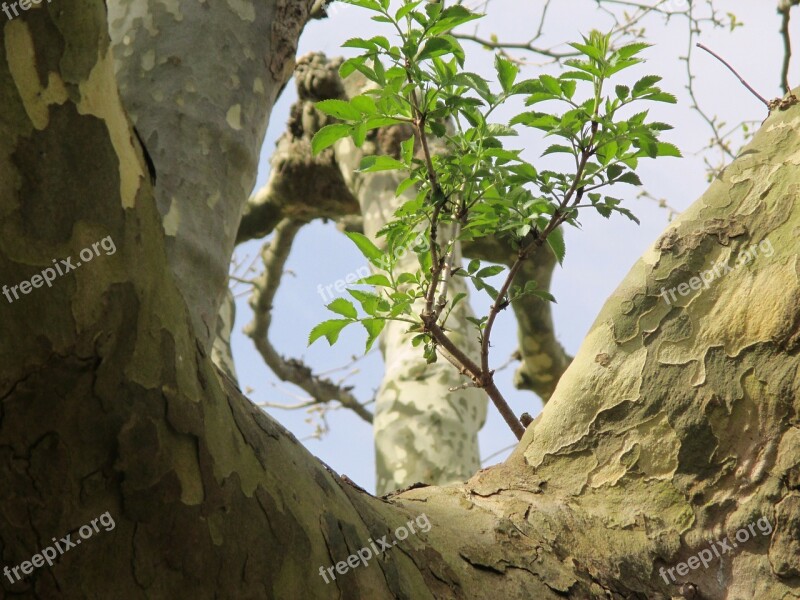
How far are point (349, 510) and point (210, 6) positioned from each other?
1189 millimetres

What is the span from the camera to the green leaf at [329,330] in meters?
1.55

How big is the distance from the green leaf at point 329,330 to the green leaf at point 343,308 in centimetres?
1

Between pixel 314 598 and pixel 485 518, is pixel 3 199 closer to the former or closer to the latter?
pixel 314 598

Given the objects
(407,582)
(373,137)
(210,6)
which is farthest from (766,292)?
(373,137)

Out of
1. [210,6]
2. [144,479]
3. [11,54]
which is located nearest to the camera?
[11,54]

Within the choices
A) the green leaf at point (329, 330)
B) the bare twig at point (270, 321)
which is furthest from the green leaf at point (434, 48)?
the bare twig at point (270, 321)

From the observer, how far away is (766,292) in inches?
52.1

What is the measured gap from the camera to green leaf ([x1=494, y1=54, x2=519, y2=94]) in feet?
4.83

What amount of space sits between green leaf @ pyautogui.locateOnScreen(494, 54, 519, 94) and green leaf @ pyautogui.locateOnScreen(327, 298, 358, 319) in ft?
1.58

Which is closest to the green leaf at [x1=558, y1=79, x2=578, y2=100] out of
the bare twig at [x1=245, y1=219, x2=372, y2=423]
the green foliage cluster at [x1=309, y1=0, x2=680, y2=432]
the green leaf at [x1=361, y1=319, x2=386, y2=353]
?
the green foliage cluster at [x1=309, y1=0, x2=680, y2=432]

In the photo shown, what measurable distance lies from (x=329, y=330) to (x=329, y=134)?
0.36 m

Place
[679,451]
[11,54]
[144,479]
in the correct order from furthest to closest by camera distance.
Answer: [679,451] → [144,479] → [11,54]

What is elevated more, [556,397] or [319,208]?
[319,208]

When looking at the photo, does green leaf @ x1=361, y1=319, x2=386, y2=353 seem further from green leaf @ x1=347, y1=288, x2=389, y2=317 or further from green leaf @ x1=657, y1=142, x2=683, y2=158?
green leaf @ x1=657, y1=142, x2=683, y2=158
